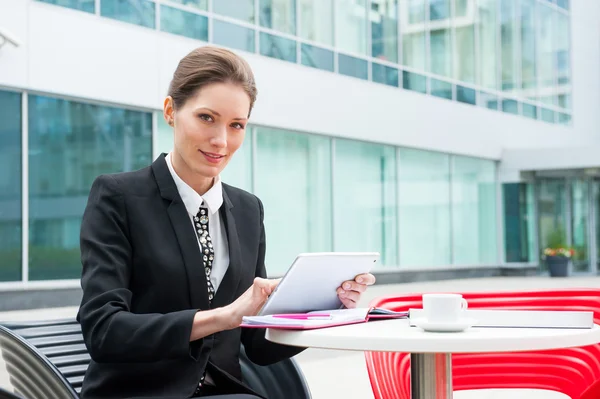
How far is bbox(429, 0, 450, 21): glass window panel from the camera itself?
62.1ft

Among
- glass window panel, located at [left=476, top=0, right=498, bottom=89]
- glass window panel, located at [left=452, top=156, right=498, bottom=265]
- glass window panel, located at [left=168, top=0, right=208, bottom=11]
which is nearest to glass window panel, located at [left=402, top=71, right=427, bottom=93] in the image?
glass window panel, located at [left=452, top=156, right=498, bottom=265]

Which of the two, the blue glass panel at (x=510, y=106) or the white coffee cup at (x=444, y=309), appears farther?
the blue glass panel at (x=510, y=106)

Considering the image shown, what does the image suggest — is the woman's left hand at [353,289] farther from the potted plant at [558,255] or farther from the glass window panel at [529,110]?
the glass window panel at [529,110]

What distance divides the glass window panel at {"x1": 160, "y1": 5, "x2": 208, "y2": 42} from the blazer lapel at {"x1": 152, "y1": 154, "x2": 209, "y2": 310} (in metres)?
10.4

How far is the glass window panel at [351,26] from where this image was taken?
15.8m

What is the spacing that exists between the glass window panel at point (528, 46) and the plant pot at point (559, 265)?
4450 millimetres

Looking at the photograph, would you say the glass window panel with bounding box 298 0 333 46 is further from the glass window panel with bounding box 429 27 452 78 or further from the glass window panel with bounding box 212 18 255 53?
the glass window panel with bounding box 429 27 452 78

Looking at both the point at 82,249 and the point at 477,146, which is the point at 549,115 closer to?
the point at 477,146

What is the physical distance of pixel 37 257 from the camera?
10453 millimetres

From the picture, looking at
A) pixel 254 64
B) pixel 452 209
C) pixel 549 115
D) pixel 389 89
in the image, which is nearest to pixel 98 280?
pixel 254 64

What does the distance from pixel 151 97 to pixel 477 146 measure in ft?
33.5

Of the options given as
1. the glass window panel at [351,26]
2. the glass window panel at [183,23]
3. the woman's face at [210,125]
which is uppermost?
the glass window panel at [351,26]

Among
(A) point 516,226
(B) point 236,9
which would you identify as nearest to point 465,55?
(A) point 516,226

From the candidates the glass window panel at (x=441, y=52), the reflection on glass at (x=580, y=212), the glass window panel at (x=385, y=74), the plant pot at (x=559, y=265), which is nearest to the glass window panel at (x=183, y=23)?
the glass window panel at (x=385, y=74)
